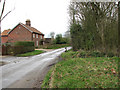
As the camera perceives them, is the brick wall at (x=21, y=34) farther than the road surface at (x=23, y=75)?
Yes

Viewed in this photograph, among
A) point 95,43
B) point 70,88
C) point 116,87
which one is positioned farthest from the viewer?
point 95,43

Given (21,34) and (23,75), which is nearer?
(23,75)

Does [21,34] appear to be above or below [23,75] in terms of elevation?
above

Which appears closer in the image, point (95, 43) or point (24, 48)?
point (95, 43)

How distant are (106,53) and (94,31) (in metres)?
2.09

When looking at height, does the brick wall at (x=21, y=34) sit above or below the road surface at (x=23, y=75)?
above

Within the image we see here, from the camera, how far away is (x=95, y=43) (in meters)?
10.0

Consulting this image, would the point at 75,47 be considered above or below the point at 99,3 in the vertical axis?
below

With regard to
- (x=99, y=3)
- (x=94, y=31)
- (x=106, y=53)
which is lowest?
(x=106, y=53)

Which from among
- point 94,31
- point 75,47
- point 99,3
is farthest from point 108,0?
point 75,47

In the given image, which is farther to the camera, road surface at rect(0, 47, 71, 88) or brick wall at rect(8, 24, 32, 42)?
brick wall at rect(8, 24, 32, 42)

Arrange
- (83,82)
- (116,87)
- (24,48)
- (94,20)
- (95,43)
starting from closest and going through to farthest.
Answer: (116,87)
(83,82)
(94,20)
(95,43)
(24,48)

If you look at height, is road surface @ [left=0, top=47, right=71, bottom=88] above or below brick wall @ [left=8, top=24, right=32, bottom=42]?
below

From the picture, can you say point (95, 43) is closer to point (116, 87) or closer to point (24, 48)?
point (116, 87)
